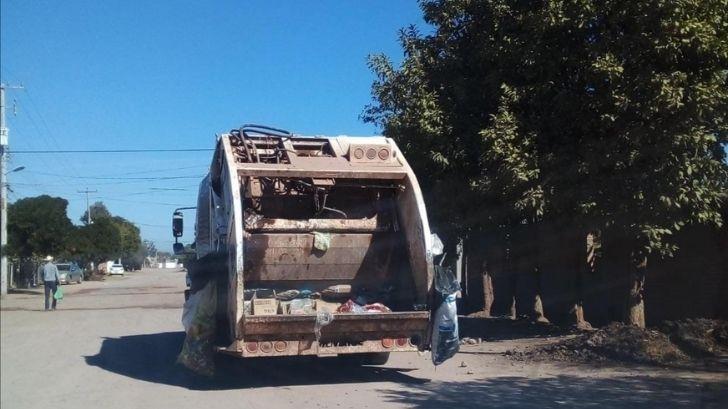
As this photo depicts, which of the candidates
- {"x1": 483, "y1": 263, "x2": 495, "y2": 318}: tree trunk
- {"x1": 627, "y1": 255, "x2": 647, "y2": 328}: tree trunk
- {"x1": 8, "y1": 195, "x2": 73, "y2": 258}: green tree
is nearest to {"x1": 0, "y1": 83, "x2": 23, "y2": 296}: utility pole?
{"x1": 8, "y1": 195, "x2": 73, "y2": 258}: green tree

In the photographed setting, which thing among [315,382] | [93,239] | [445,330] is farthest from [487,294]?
[445,330]

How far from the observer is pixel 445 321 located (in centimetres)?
1004

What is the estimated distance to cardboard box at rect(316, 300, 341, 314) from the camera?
10.5m

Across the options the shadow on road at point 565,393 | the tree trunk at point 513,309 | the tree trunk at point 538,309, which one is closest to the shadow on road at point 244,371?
the shadow on road at point 565,393

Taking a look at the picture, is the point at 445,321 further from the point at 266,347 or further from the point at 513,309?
the point at 513,309

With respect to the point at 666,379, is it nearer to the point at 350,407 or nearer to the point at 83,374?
the point at 350,407

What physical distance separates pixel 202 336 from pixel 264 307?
987mm

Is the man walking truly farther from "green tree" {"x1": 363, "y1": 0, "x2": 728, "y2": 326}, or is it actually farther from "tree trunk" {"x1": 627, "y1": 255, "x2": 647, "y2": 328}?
"tree trunk" {"x1": 627, "y1": 255, "x2": 647, "y2": 328}

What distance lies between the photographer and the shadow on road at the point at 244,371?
35.1 feet

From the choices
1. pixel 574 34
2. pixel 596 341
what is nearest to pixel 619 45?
pixel 574 34

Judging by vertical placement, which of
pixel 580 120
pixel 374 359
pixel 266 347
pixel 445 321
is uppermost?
pixel 580 120

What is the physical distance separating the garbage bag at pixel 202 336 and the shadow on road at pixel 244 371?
0.31 metres

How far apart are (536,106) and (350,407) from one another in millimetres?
6595

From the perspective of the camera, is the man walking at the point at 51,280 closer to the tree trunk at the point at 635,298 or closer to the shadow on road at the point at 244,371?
the shadow on road at the point at 244,371
